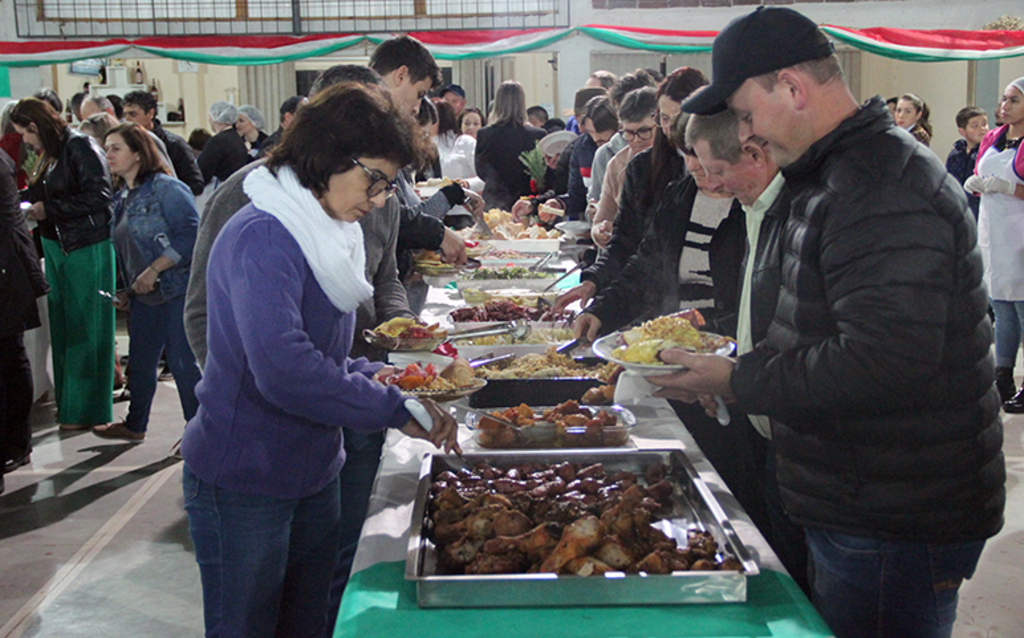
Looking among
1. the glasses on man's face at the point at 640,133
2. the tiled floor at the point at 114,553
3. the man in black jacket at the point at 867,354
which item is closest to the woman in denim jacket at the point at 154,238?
the tiled floor at the point at 114,553

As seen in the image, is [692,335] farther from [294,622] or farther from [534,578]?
[294,622]

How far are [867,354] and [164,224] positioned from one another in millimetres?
3335

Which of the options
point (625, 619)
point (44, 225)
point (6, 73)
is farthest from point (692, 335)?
point (6, 73)

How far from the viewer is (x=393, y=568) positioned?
1.34 metres

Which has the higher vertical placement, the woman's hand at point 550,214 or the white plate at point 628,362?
the white plate at point 628,362

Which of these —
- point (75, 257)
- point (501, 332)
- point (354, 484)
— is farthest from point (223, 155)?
point (354, 484)

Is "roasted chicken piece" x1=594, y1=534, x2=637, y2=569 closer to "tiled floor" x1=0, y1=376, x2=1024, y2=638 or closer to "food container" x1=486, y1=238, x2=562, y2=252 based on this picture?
"tiled floor" x1=0, y1=376, x2=1024, y2=638

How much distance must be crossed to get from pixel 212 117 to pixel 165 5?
3.21 metres

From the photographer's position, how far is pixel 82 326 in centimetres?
443

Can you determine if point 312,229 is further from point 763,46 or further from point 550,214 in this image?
point 550,214

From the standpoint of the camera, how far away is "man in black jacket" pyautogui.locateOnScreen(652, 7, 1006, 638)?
46.7 inches

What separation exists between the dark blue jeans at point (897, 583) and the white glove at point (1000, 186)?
12.7 ft

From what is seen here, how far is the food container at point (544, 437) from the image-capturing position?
1.81 meters

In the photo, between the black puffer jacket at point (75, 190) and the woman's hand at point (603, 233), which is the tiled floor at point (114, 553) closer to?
the black puffer jacket at point (75, 190)
